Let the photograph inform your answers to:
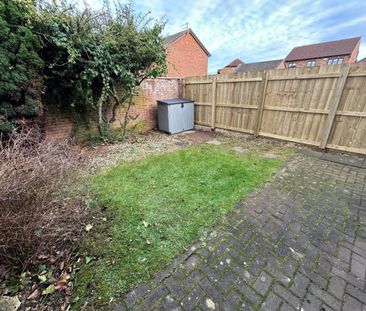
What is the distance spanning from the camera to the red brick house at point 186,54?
15.3m

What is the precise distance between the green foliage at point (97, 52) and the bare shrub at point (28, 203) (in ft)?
10.9

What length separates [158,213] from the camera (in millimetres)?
2555

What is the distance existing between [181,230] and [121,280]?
0.84 metres

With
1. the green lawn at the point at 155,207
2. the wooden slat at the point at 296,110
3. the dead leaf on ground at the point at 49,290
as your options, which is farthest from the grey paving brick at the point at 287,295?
the wooden slat at the point at 296,110

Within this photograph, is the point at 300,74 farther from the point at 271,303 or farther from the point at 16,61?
the point at 16,61

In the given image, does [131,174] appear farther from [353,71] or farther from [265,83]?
[353,71]

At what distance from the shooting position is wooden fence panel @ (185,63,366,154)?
419 centimetres

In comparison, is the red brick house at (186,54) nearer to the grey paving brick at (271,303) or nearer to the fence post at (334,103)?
the fence post at (334,103)

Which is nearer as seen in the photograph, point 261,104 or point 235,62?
point 261,104

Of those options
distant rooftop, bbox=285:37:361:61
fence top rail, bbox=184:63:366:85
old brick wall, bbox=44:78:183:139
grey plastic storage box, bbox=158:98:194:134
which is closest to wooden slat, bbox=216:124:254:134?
grey plastic storage box, bbox=158:98:194:134

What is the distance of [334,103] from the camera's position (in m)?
4.35

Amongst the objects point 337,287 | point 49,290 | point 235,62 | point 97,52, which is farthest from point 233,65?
point 49,290

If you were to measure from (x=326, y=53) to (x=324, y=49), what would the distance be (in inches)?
55.4

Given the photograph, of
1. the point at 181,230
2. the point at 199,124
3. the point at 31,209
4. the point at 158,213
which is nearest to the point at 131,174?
the point at 158,213
